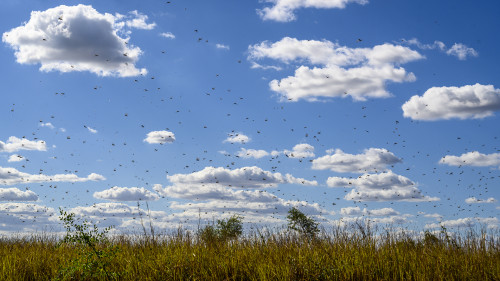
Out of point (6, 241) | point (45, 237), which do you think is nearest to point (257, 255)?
point (45, 237)

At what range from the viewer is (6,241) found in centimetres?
2445

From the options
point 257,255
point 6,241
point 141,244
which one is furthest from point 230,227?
point 257,255

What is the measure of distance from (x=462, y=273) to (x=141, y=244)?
34.8 feet

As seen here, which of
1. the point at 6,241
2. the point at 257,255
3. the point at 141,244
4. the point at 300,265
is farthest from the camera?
the point at 6,241

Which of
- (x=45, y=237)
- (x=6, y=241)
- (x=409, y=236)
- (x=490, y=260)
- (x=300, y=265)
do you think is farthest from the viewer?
(x=6, y=241)

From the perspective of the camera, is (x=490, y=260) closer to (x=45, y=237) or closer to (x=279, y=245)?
(x=279, y=245)

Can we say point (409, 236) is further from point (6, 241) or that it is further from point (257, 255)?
point (6, 241)

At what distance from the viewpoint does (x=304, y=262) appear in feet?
36.4

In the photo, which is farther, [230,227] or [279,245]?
[230,227]

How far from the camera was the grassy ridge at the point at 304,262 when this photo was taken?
34.2 ft

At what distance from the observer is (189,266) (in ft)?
38.9

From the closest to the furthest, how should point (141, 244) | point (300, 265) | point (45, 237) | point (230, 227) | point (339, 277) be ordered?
1. point (339, 277)
2. point (300, 265)
3. point (141, 244)
4. point (45, 237)
5. point (230, 227)

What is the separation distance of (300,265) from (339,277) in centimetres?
108

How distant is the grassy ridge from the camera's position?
10.4 meters
